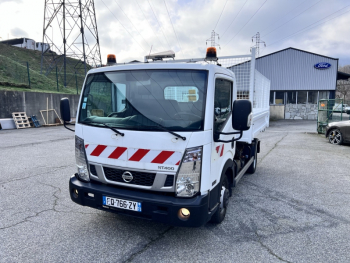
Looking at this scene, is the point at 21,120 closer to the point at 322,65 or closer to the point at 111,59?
the point at 111,59

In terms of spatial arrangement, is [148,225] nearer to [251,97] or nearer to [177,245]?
[177,245]

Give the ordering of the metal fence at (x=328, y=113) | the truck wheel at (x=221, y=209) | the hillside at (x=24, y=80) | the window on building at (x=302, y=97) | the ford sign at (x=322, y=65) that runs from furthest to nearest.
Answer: the window on building at (x=302, y=97)
the ford sign at (x=322, y=65)
the hillside at (x=24, y=80)
the metal fence at (x=328, y=113)
the truck wheel at (x=221, y=209)

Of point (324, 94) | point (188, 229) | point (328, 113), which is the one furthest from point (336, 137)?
point (324, 94)

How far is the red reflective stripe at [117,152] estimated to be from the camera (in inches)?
117

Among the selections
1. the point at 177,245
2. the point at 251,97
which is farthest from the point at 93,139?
the point at 251,97

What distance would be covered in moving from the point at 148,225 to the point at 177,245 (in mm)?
597

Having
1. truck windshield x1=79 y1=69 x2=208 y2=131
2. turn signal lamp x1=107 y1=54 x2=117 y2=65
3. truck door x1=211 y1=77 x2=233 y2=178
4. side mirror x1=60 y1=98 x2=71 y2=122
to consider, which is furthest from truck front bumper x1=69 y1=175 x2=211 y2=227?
turn signal lamp x1=107 y1=54 x2=117 y2=65

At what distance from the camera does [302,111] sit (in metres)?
27.8

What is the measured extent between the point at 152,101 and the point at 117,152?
0.72 metres

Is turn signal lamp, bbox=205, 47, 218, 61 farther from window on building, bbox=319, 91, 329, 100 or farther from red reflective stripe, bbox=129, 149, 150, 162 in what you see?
window on building, bbox=319, 91, 329, 100

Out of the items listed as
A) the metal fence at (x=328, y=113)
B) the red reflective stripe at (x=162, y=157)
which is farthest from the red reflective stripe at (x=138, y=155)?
the metal fence at (x=328, y=113)

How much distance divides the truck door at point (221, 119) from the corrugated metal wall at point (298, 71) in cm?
2726

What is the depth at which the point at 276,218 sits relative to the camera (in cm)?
381

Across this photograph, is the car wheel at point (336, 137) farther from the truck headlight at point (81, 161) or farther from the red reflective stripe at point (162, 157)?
the truck headlight at point (81, 161)
